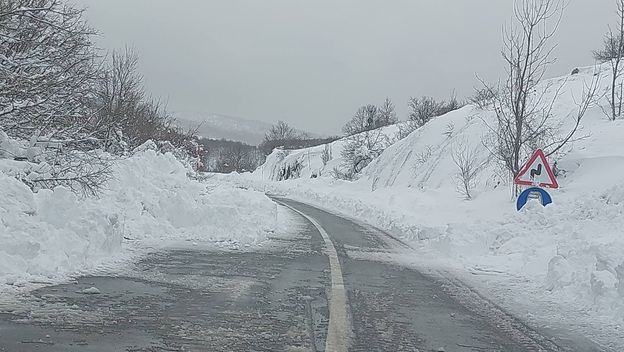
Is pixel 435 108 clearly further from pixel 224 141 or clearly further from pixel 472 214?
pixel 224 141

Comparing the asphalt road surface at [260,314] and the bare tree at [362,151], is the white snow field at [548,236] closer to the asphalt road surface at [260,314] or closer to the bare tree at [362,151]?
the asphalt road surface at [260,314]

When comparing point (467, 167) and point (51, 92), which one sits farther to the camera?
point (467, 167)

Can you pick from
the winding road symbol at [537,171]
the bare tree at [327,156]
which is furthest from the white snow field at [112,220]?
the bare tree at [327,156]

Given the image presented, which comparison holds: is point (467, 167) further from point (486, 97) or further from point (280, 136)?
point (280, 136)

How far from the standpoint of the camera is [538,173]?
49.0 ft

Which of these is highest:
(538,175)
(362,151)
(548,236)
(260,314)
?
(362,151)

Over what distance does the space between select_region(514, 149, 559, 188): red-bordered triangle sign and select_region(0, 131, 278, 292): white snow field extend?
6.46 meters

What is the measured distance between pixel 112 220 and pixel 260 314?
187 inches

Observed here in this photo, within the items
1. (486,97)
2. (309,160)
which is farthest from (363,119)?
(486,97)

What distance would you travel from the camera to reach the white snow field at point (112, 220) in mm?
7941

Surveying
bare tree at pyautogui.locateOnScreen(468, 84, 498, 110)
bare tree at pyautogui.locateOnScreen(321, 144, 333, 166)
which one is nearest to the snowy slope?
bare tree at pyautogui.locateOnScreen(321, 144, 333, 166)

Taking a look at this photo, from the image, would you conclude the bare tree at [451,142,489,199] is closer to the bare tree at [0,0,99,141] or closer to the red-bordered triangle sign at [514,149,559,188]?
the red-bordered triangle sign at [514,149,559,188]

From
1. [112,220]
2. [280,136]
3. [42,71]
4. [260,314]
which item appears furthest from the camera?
[280,136]

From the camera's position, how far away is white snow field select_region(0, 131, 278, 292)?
26.1ft
